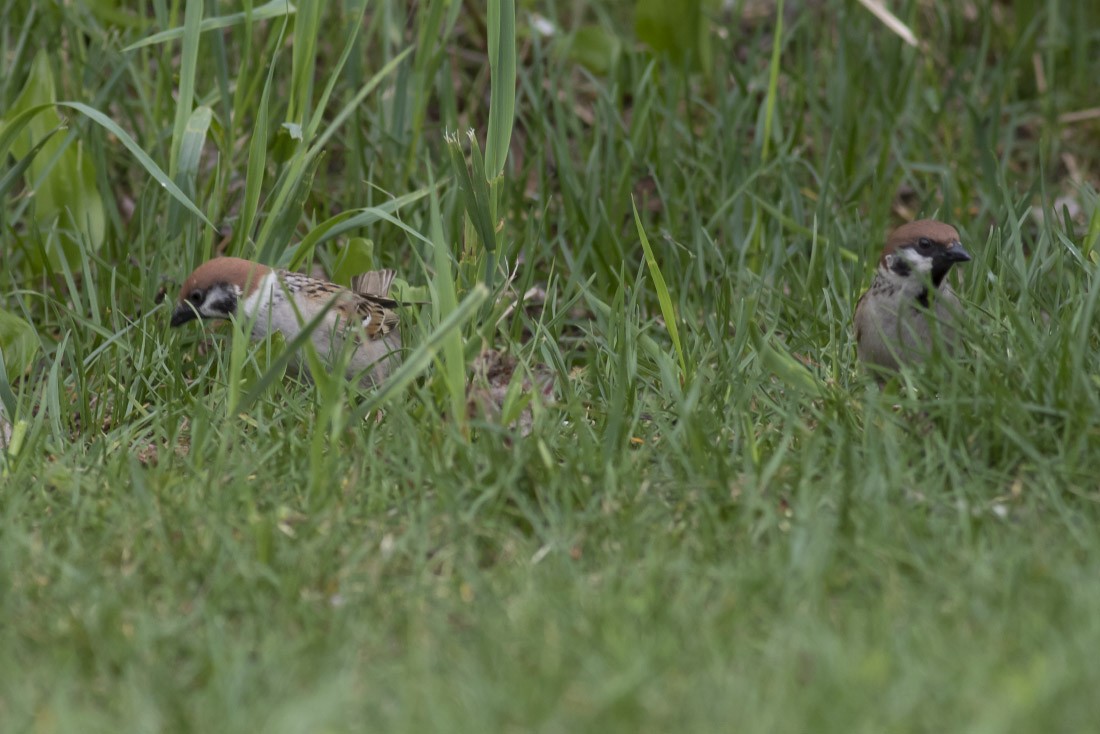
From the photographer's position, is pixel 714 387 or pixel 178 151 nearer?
pixel 714 387

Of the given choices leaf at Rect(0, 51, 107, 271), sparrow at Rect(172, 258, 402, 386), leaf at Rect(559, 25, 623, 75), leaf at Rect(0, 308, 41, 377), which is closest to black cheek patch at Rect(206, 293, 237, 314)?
sparrow at Rect(172, 258, 402, 386)

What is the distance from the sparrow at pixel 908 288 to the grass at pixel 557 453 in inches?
4.7

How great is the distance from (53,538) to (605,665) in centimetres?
154

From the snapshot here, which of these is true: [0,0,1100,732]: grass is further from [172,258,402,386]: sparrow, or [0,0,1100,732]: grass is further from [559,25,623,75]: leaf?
[559,25,623,75]: leaf

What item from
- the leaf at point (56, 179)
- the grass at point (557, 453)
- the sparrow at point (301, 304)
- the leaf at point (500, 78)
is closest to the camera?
the grass at point (557, 453)

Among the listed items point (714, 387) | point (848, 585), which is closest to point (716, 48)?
point (714, 387)

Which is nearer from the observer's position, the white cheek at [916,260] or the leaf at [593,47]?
the white cheek at [916,260]

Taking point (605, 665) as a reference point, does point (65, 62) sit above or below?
below

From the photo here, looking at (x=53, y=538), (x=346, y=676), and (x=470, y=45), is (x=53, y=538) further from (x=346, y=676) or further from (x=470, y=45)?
(x=470, y=45)

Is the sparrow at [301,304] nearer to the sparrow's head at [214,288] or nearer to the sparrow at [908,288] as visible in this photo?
the sparrow's head at [214,288]

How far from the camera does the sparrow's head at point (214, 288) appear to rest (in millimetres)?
5371

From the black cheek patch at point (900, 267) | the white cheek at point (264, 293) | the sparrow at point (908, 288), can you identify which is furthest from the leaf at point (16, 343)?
the black cheek patch at point (900, 267)

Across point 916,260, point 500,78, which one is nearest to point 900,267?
point 916,260

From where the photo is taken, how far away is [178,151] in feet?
17.7
